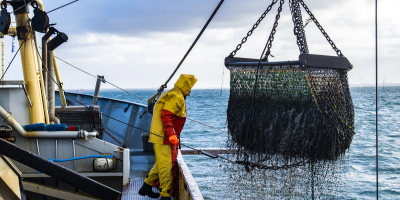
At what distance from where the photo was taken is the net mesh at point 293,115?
175 inches

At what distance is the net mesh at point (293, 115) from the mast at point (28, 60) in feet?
11.7

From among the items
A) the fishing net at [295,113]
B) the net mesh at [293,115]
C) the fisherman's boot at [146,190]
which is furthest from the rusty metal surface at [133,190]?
the fishing net at [295,113]

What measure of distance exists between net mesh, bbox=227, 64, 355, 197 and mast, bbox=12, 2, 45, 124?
355 centimetres

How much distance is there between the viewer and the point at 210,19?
164 inches

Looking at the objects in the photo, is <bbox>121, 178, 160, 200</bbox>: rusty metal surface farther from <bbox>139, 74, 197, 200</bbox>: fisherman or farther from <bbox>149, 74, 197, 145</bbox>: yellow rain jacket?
<bbox>149, 74, 197, 145</bbox>: yellow rain jacket

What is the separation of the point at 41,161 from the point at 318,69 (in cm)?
319

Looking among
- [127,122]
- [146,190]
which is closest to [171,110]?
[146,190]

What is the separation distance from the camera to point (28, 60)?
6797 mm

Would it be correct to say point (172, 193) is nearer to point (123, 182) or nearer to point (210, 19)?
point (123, 182)

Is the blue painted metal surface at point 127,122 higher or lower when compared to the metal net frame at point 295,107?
lower

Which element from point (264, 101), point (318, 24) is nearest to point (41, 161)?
point (264, 101)

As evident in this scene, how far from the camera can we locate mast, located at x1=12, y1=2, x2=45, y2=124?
6.42 m

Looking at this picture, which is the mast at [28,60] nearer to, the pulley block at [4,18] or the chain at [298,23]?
the pulley block at [4,18]

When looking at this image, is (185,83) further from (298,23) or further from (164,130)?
(298,23)
